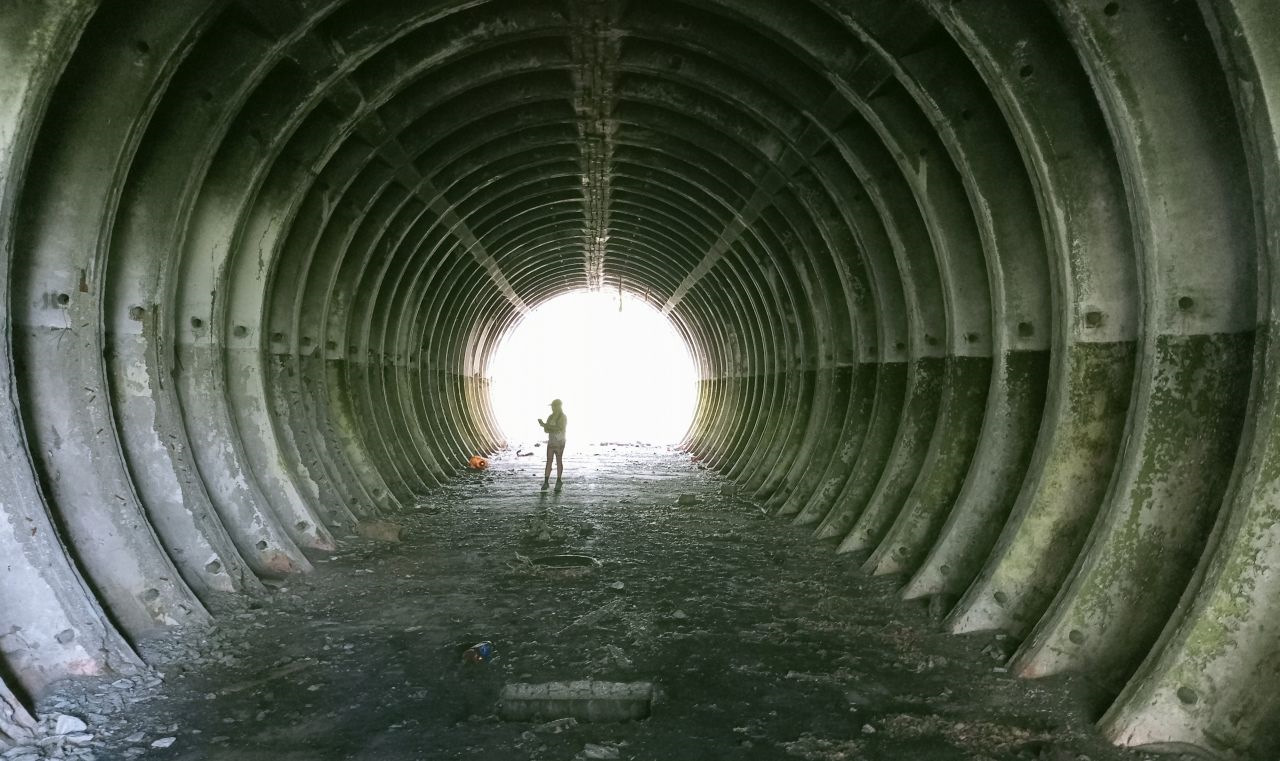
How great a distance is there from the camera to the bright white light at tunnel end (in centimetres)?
2744

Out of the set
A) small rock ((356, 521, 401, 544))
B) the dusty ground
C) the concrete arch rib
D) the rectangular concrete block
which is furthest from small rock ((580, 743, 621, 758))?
A: small rock ((356, 521, 401, 544))

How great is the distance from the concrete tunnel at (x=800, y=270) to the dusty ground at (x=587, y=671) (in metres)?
0.34

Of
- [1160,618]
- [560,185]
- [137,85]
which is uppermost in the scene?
[560,185]

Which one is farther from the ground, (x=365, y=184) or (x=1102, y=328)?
(x=365, y=184)

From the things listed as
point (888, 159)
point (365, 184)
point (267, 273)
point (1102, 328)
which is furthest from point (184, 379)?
point (1102, 328)

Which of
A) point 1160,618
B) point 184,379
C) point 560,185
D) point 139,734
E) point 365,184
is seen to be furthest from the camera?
point 560,185

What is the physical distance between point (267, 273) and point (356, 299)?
3115 millimetres

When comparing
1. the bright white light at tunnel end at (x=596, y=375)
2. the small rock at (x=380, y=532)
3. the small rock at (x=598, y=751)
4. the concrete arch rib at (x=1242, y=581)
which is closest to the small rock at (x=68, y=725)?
the small rock at (x=598, y=751)

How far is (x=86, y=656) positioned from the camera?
4.29 metres

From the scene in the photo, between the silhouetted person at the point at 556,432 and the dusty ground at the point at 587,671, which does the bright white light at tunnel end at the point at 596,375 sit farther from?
the dusty ground at the point at 587,671

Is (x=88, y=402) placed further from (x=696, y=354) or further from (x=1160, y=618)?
(x=696, y=354)

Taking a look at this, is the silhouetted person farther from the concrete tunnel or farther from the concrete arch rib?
the concrete arch rib

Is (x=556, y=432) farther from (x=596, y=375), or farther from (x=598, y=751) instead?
(x=596, y=375)

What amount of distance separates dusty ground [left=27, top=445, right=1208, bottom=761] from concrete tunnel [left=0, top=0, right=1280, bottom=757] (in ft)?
1.13
